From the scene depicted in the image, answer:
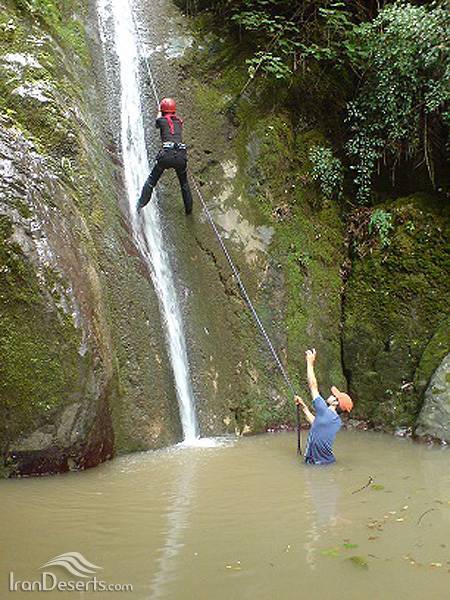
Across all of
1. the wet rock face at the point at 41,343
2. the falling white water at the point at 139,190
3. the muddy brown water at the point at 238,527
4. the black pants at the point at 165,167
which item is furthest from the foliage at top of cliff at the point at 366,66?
the wet rock face at the point at 41,343

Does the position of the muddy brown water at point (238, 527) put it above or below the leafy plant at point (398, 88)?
below

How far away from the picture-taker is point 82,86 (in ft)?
30.8

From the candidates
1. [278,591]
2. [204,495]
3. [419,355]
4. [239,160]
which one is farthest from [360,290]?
[278,591]

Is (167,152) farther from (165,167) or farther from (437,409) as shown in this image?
(437,409)

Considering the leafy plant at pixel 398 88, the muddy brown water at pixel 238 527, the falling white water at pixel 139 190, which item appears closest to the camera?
the muddy brown water at pixel 238 527

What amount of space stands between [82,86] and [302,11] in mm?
3903

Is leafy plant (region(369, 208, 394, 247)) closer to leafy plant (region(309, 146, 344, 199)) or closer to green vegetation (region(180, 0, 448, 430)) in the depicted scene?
green vegetation (region(180, 0, 448, 430))

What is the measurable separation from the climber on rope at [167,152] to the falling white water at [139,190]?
401 millimetres

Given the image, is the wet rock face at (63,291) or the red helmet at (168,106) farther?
the red helmet at (168,106)

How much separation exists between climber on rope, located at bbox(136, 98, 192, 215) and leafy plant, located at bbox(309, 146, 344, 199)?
229 cm

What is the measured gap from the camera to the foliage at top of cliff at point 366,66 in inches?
351

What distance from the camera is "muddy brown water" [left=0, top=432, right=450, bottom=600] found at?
368cm

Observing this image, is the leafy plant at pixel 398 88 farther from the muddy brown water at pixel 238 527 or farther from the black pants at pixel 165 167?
the muddy brown water at pixel 238 527

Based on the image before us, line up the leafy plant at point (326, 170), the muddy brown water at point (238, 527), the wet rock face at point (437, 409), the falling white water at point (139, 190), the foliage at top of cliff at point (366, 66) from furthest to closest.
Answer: the leafy plant at point (326, 170)
the foliage at top of cliff at point (366, 66)
the falling white water at point (139, 190)
the wet rock face at point (437, 409)
the muddy brown water at point (238, 527)
